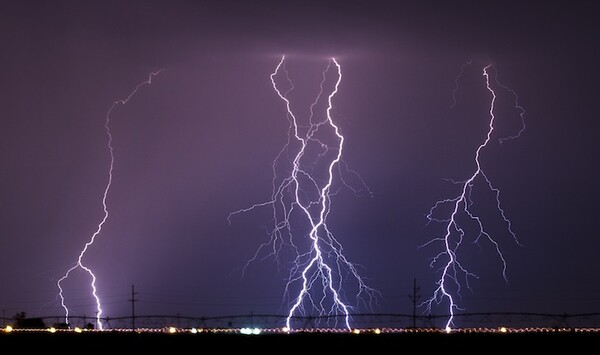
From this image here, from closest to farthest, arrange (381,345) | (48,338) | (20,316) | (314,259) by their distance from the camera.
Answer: (381,345)
(48,338)
(314,259)
(20,316)

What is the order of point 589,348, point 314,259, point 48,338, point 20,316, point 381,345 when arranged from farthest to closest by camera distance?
1. point 20,316
2. point 314,259
3. point 48,338
4. point 381,345
5. point 589,348

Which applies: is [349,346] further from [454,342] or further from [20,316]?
[20,316]

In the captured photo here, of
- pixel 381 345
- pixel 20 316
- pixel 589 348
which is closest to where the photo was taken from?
pixel 589 348

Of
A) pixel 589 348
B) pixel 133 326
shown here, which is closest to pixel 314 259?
pixel 133 326

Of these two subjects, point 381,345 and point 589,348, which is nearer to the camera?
point 589,348

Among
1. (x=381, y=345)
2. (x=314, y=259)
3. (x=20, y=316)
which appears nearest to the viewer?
(x=381, y=345)

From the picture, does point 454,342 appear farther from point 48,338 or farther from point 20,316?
point 20,316

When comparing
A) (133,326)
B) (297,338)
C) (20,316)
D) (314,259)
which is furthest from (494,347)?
(20,316)
